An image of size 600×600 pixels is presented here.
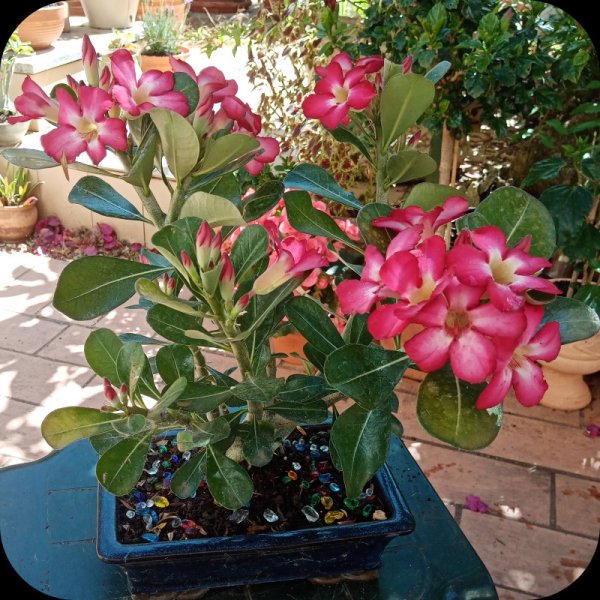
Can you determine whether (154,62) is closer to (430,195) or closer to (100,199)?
(100,199)

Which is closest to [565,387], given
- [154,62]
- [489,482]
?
[489,482]

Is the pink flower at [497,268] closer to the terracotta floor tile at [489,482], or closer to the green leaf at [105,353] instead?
the green leaf at [105,353]

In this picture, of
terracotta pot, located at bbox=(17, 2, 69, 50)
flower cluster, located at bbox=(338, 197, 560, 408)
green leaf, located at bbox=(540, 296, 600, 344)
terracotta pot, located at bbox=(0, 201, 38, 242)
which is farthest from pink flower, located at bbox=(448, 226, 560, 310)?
terracotta pot, located at bbox=(17, 2, 69, 50)

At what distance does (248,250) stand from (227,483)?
281mm

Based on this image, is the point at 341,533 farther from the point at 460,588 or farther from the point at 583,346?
the point at 583,346

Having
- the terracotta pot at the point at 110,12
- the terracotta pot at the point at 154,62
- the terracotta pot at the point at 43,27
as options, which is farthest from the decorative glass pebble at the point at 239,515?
the terracotta pot at the point at 110,12

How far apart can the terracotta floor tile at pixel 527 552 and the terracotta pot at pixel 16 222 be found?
2.55 meters

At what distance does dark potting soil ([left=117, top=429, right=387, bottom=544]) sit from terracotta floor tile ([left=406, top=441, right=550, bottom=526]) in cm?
125

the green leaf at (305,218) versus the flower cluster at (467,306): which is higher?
the flower cluster at (467,306)

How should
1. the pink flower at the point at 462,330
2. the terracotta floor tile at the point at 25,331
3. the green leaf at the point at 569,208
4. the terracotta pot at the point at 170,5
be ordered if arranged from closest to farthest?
1. the pink flower at the point at 462,330
2. the green leaf at the point at 569,208
3. the terracotta floor tile at the point at 25,331
4. the terracotta pot at the point at 170,5

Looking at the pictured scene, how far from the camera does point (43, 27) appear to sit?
432cm

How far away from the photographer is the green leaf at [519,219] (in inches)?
32.4

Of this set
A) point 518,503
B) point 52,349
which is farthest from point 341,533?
point 52,349

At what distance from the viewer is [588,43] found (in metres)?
A: 2.13
